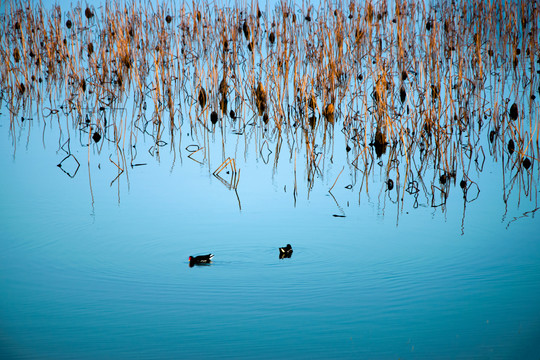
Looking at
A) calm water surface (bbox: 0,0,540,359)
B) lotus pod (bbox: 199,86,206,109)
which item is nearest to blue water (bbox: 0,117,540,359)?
calm water surface (bbox: 0,0,540,359)

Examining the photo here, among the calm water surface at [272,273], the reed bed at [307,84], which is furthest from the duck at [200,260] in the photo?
the reed bed at [307,84]

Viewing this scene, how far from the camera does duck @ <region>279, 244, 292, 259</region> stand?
193 cm

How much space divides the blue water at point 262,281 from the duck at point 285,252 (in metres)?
0.04

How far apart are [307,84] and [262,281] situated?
79.1 inches

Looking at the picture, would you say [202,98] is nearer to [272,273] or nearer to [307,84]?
[307,84]

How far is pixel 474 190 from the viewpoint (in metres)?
2.64

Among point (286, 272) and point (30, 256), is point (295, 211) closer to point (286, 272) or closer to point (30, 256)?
point (286, 272)

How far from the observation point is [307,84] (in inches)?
139

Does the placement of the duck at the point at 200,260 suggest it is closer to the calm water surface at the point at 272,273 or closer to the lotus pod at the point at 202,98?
the calm water surface at the point at 272,273

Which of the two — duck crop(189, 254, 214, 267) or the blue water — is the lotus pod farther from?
duck crop(189, 254, 214, 267)

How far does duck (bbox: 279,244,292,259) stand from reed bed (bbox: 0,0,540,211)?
81cm

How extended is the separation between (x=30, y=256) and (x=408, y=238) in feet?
4.42

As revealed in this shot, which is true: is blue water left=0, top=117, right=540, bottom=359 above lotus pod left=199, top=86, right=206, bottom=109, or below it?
below

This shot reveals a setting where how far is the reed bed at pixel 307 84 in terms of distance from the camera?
9.82 feet
